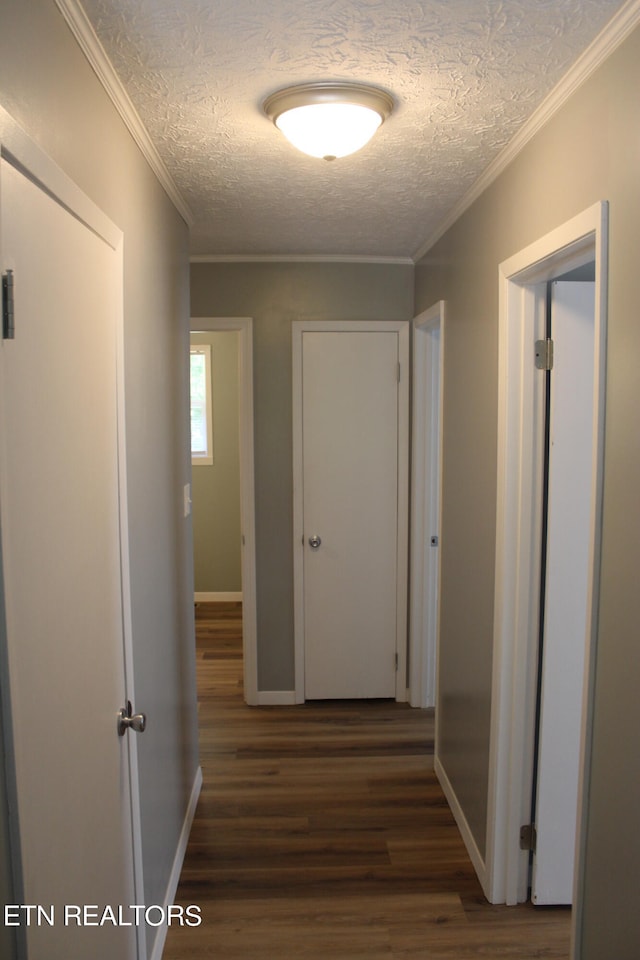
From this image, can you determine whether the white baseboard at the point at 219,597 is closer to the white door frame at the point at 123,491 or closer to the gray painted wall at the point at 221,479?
the gray painted wall at the point at 221,479

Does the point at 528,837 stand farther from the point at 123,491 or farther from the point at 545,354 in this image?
the point at 123,491

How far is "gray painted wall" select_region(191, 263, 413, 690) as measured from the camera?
12.1 feet

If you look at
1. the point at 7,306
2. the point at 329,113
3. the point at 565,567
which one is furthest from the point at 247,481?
the point at 7,306

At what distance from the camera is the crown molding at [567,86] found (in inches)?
53.4

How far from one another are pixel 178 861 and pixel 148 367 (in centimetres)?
179

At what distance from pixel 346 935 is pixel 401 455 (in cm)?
233

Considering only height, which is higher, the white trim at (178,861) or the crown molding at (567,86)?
the crown molding at (567,86)

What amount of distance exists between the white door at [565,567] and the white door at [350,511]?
1.69 meters

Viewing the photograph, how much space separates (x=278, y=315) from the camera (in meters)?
3.72

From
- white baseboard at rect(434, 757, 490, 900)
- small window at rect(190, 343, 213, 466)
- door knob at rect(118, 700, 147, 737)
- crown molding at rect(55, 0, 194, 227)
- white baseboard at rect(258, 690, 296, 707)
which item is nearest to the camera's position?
crown molding at rect(55, 0, 194, 227)

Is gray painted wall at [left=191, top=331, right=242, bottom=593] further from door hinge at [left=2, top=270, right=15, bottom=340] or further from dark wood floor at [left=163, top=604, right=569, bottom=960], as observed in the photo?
door hinge at [left=2, top=270, right=15, bottom=340]

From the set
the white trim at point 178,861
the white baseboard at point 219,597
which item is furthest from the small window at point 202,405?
the white trim at point 178,861

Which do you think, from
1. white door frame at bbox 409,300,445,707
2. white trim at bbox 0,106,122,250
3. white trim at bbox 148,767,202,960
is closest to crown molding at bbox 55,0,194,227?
white trim at bbox 0,106,122,250

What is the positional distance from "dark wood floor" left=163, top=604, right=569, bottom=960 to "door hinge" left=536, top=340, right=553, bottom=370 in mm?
1854
